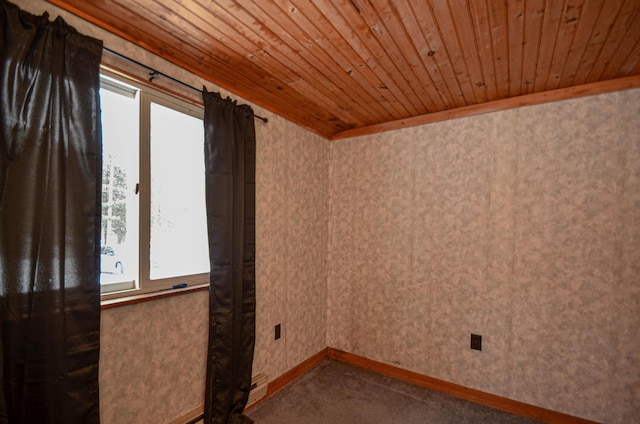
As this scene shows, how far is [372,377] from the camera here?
2602 mm

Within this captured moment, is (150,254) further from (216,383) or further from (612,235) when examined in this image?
(612,235)

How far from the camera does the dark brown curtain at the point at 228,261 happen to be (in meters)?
1.83

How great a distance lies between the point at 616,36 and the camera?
1477 millimetres

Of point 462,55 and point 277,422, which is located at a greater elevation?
point 462,55

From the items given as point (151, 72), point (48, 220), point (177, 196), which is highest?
point (151, 72)

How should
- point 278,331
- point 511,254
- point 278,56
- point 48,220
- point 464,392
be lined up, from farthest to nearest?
point 278,331, point 464,392, point 511,254, point 278,56, point 48,220

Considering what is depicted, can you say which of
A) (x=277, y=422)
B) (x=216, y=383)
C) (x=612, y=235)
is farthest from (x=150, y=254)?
(x=612, y=235)

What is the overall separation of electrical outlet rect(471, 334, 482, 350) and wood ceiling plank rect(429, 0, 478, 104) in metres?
1.88

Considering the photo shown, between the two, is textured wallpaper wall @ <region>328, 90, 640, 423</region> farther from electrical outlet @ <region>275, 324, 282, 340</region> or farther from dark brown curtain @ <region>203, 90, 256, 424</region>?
dark brown curtain @ <region>203, 90, 256, 424</region>

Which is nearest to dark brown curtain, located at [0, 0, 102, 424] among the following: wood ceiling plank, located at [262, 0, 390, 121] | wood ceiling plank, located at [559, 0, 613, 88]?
wood ceiling plank, located at [262, 0, 390, 121]

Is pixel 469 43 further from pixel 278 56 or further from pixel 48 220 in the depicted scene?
pixel 48 220

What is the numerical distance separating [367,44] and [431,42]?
0.34 m

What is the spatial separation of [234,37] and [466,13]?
1146 millimetres

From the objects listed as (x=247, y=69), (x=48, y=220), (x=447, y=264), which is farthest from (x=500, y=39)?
(x=48, y=220)
